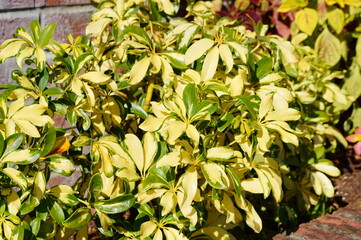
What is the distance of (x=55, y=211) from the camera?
1.60 meters

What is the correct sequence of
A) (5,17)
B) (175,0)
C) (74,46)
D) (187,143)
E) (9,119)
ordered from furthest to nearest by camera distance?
(175,0), (5,17), (74,46), (187,143), (9,119)

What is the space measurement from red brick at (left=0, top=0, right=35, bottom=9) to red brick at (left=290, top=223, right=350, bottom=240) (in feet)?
4.57

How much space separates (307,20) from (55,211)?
1.75 metres

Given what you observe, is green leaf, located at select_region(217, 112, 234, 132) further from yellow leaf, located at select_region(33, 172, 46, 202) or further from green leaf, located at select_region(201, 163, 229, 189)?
yellow leaf, located at select_region(33, 172, 46, 202)

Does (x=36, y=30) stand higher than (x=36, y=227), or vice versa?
(x=36, y=30)

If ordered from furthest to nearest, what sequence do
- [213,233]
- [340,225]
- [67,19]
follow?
[67,19] < [340,225] < [213,233]

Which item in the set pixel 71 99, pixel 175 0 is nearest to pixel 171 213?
pixel 71 99

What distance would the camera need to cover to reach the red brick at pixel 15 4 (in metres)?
2.14

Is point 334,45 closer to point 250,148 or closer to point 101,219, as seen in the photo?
Answer: point 250,148

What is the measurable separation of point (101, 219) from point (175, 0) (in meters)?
1.11

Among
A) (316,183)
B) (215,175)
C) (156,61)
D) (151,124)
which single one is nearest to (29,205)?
(151,124)

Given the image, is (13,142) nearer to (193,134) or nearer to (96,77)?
(96,77)

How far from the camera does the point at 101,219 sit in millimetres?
1656

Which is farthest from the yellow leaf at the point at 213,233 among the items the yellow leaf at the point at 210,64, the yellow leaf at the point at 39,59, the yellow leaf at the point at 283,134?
the yellow leaf at the point at 39,59
